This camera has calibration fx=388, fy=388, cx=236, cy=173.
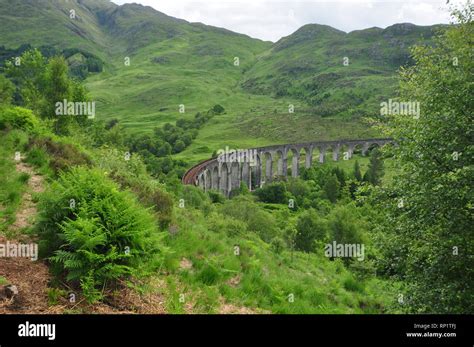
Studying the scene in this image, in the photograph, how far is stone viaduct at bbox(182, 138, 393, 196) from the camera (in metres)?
88.6

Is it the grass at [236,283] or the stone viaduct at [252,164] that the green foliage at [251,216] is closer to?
the stone viaduct at [252,164]

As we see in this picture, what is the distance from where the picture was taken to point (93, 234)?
778cm

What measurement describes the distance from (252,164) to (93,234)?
103m

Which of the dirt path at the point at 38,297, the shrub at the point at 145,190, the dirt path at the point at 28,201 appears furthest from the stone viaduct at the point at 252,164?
the dirt path at the point at 38,297

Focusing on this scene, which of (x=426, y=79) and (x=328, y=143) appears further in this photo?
(x=328, y=143)

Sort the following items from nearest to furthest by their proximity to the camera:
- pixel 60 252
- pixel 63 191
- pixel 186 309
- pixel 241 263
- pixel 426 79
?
pixel 60 252 < pixel 186 309 < pixel 63 191 < pixel 241 263 < pixel 426 79

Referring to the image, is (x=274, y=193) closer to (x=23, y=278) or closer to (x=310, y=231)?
(x=310, y=231)

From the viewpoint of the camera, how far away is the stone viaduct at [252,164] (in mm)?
88600

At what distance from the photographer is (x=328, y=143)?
445 ft

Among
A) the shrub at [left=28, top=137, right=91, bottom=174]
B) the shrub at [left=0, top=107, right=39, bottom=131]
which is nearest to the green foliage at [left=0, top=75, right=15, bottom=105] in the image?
the shrub at [left=0, top=107, right=39, bottom=131]

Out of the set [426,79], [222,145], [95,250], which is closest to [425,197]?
[426,79]

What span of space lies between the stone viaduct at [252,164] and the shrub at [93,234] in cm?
6087
